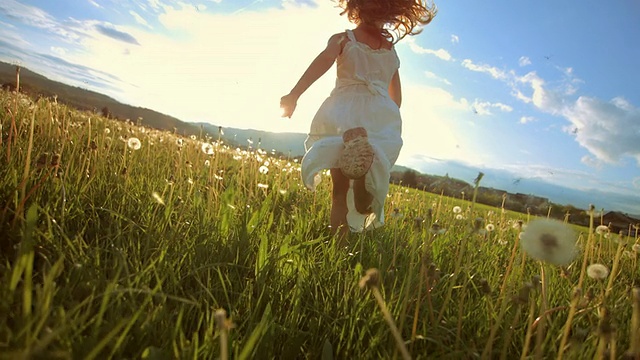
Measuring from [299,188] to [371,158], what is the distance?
2.28 m

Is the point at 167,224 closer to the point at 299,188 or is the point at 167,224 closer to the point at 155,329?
the point at 155,329

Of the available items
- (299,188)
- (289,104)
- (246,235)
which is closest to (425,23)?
(289,104)

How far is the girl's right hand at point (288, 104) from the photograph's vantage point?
11.8 feet

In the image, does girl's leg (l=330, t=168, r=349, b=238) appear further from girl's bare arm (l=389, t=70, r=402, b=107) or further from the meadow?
girl's bare arm (l=389, t=70, r=402, b=107)

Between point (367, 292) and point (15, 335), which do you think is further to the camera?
point (367, 292)

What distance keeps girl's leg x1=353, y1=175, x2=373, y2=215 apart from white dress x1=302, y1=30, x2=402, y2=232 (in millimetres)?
60

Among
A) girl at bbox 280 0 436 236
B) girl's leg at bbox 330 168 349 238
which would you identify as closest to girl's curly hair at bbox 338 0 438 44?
girl at bbox 280 0 436 236

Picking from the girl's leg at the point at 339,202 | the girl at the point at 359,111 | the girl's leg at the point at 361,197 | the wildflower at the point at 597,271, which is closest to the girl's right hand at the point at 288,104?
the girl at the point at 359,111

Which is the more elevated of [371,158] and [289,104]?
[289,104]

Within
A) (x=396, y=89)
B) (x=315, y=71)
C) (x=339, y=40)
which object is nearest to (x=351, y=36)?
(x=339, y=40)

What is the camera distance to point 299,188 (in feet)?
17.5

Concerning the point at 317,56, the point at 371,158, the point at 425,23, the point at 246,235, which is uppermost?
the point at 425,23

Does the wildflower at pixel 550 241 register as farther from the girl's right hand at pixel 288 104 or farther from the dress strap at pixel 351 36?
the dress strap at pixel 351 36

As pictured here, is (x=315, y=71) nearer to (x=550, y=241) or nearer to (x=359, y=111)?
(x=359, y=111)
